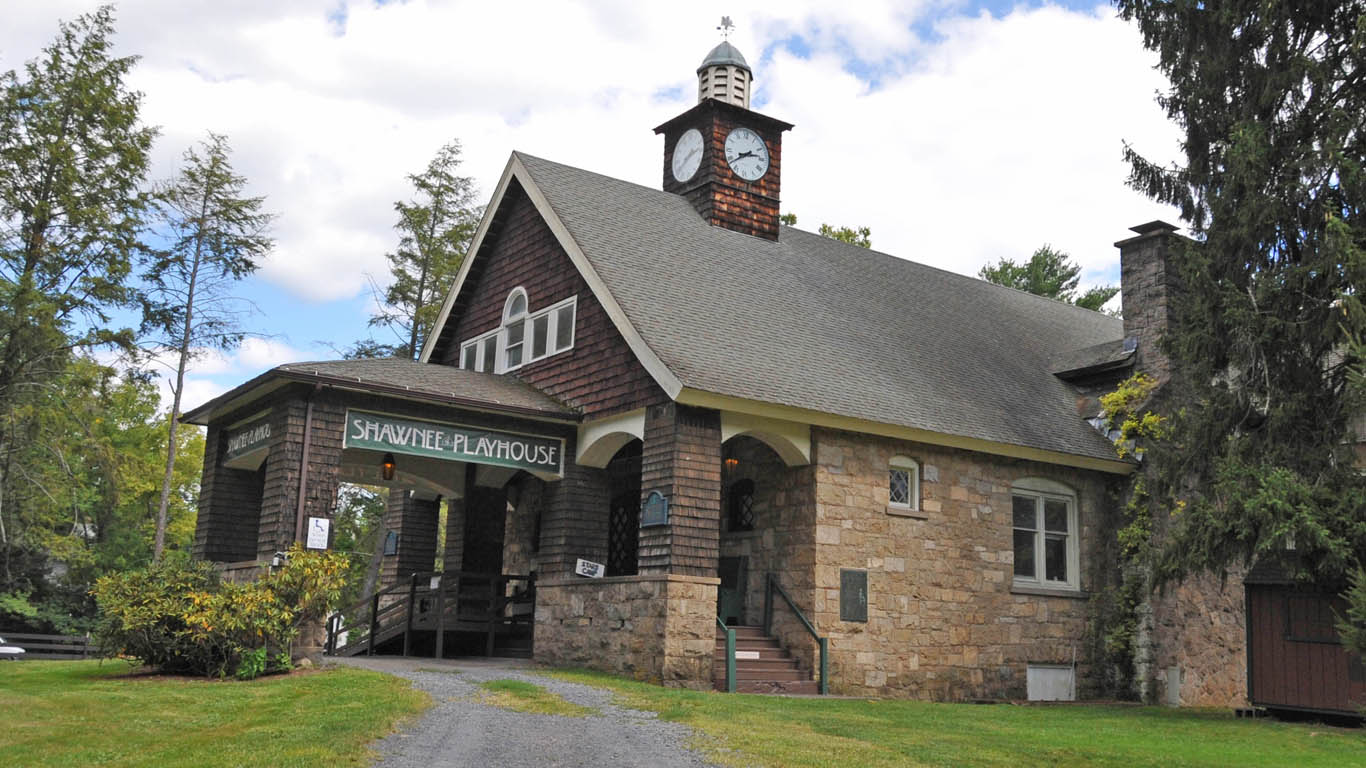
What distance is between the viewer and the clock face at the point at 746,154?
21.3 meters

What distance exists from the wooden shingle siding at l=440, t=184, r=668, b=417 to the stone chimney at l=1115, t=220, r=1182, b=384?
338 inches

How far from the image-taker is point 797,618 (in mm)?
15547

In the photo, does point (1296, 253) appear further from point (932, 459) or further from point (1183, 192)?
point (932, 459)

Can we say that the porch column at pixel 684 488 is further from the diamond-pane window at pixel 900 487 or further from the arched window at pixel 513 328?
the arched window at pixel 513 328

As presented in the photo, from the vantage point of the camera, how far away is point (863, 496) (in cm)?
1609

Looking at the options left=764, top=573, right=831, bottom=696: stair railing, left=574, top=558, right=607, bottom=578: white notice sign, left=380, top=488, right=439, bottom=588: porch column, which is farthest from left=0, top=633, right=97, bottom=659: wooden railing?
left=764, top=573, right=831, bottom=696: stair railing

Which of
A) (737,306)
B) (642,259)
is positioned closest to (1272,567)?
(737,306)

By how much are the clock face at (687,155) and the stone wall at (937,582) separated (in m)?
7.34

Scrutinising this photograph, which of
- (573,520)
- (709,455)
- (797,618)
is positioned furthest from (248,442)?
(797,618)

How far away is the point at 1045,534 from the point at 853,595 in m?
4.24

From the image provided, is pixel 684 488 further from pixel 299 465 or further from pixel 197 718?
pixel 197 718

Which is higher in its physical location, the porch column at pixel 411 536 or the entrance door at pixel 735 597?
the porch column at pixel 411 536

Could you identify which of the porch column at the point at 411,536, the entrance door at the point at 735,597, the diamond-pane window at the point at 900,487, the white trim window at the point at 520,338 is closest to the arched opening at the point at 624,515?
the white trim window at the point at 520,338

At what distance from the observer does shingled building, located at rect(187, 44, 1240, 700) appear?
48.6 ft
